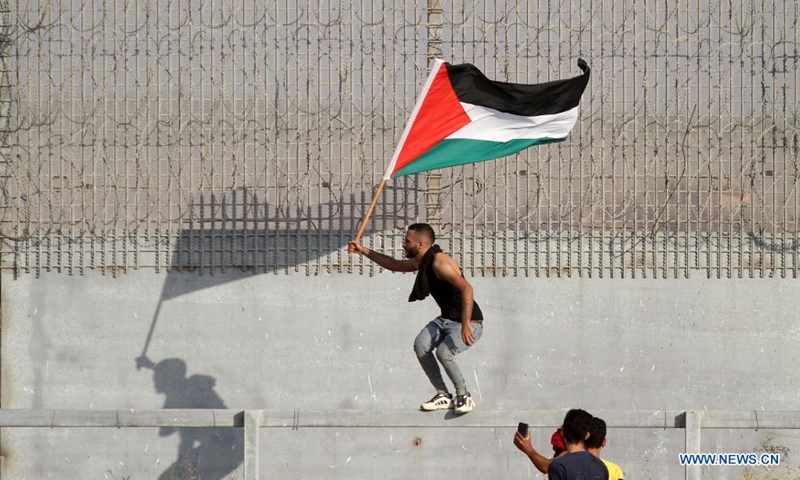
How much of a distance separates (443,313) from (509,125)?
1.67 meters

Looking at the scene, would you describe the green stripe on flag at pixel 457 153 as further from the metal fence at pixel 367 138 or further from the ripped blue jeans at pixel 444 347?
the metal fence at pixel 367 138

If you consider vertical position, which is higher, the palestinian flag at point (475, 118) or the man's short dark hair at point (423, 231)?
the palestinian flag at point (475, 118)

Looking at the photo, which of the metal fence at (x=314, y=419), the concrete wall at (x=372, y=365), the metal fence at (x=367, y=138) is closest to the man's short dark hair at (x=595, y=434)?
the metal fence at (x=314, y=419)

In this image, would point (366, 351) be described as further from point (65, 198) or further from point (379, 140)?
point (65, 198)

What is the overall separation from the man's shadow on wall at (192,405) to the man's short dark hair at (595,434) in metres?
5.84

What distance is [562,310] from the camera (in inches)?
463

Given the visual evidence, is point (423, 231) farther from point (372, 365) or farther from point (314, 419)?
point (372, 365)

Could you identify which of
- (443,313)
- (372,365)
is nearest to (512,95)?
(443,313)

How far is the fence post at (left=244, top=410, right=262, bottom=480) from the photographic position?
29.2 ft

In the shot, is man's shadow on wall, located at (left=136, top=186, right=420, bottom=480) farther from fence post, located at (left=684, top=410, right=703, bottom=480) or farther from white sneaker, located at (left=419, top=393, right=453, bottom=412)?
fence post, located at (left=684, top=410, right=703, bottom=480)

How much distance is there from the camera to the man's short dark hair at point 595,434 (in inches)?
256

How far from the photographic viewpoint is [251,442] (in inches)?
354

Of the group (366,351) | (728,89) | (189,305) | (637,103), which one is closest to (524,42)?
(637,103)

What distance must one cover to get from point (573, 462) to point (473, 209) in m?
5.55
